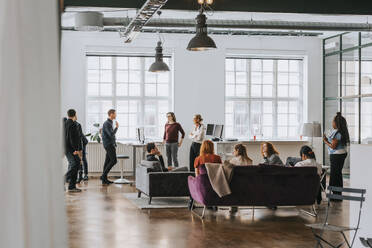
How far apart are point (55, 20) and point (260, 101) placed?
1329 cm

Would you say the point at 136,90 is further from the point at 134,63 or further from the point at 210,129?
the point at 210,129

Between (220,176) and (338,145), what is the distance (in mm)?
2632

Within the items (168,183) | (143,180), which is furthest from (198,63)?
(168,183)

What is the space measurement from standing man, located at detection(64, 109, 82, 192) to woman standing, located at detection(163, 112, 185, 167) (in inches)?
103

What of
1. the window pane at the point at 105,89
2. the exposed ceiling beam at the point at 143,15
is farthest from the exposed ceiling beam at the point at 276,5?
the window pane at the point at 105,89

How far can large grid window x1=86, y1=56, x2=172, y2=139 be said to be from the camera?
1420 cm

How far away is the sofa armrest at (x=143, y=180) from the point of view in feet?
29.5

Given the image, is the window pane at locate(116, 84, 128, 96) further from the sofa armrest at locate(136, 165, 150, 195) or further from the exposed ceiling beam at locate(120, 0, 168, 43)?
the sofa armrest at locate(136, 165, 150, 195)

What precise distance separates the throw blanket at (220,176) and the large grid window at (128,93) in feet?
21.8

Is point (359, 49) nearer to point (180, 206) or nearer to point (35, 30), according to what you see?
point (180, 206)

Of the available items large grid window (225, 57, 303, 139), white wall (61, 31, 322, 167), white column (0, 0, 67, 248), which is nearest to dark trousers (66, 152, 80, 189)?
white wall (61, 31, 322, 167)

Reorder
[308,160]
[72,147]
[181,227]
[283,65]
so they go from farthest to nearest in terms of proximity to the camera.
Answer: [283,65] < [72,147] < [308,160] < [181,227]

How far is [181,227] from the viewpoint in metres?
7.22

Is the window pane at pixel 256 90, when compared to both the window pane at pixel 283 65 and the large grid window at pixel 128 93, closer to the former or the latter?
the window pane at pixel 283 65
